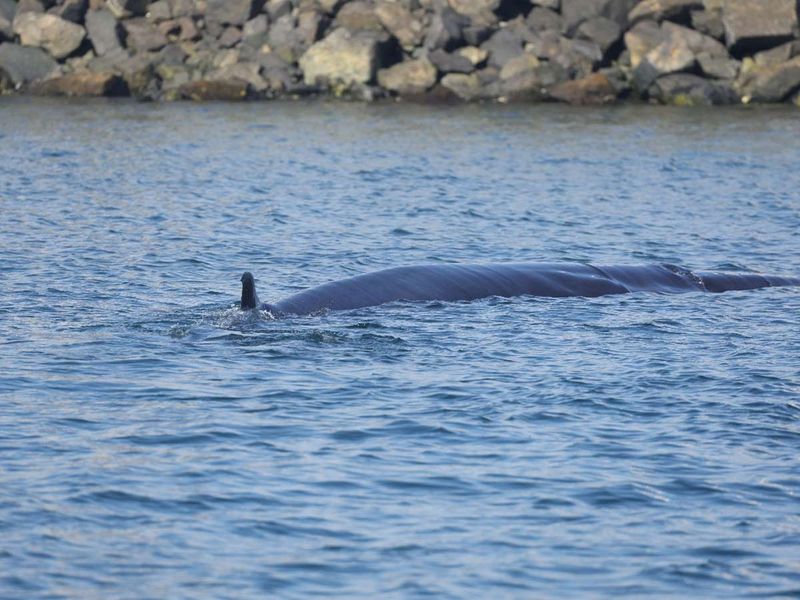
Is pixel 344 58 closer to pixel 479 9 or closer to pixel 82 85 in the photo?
pixel 479 9

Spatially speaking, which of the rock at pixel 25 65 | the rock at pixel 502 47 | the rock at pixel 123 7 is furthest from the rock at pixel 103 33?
the rock at pixel 502 47

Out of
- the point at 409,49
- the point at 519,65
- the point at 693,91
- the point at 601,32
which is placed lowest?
the point at 693,91

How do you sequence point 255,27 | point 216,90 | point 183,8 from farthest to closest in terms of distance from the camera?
point 183,8, point 255,27, point 216,90

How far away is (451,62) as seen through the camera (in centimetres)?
5725

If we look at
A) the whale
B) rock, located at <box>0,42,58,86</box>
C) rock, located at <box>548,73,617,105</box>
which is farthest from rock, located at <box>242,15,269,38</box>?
the whale

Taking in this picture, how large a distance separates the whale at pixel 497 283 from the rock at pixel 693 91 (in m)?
32.5

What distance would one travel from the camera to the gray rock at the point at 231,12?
61625 mm

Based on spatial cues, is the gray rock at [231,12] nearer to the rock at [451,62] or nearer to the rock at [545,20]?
the rock at [451,62]

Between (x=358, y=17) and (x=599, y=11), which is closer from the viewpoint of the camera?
(x=599, y=11)

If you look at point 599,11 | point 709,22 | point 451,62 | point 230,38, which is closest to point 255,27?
point 230,38

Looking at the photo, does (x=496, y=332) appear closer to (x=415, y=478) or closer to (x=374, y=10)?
(x=415, y=478)

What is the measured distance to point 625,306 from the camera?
2022cm

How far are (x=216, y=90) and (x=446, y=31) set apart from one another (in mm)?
9566

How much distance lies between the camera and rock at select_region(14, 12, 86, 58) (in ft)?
200
